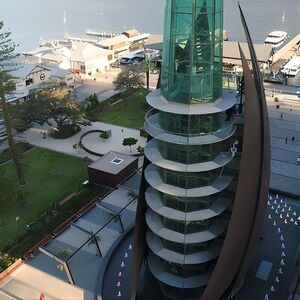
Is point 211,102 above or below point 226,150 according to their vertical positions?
above

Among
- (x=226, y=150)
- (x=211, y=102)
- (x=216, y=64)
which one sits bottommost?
(x=226, y=150)

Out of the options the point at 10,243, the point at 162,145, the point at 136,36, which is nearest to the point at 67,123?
the point at 10,243

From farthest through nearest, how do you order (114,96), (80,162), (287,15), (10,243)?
(287,15) < (114,96) < (80,162) < (10,243)

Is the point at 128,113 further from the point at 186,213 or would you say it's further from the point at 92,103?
the point at 186,213

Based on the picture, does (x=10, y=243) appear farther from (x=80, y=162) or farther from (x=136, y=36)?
(x=136, y=36)

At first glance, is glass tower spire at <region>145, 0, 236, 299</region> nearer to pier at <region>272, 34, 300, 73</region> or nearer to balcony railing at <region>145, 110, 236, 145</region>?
balcony railing at <region>145, 110, 236, 145</region>

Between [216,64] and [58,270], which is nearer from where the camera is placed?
[216,64]

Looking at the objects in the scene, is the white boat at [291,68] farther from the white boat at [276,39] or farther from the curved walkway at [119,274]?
the curved walkway at [119,274]

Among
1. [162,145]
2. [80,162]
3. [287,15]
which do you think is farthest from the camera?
[287,15]
